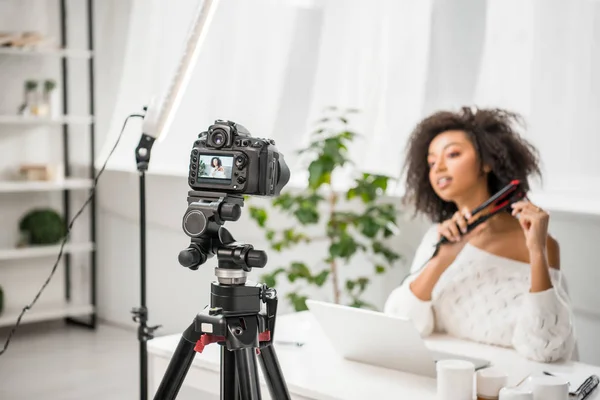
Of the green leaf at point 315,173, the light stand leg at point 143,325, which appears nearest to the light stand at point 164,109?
the light stand leg at point 143,325

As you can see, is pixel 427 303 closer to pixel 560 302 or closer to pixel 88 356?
pixel 560 302

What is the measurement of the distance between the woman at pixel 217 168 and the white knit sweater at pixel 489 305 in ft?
3.24

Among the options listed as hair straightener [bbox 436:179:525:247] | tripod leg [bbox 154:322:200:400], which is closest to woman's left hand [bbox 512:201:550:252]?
hair straightener [bbox 436:179:525:247]

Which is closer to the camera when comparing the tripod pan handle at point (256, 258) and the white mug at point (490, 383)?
the tripod pan handle at point (256, 258)

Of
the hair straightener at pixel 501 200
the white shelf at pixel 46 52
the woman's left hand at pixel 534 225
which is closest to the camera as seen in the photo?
the woman's left hand at pixel 534 225

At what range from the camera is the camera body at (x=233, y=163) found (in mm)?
1562

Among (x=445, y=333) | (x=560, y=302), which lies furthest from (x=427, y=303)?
(x=560, y=302)

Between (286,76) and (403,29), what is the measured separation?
0.78 meters

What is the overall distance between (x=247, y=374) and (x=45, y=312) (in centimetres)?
369

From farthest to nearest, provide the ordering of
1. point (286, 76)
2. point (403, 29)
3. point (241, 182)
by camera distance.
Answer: point (286, 76) < point (403, 29) < point (241, 182)

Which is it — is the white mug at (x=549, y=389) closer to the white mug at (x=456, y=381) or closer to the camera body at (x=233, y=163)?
the white mug at (x=456, y=381)

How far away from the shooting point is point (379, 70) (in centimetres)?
380

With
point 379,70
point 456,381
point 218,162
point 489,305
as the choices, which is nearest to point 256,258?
point 218,162

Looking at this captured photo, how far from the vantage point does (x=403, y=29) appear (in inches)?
144
